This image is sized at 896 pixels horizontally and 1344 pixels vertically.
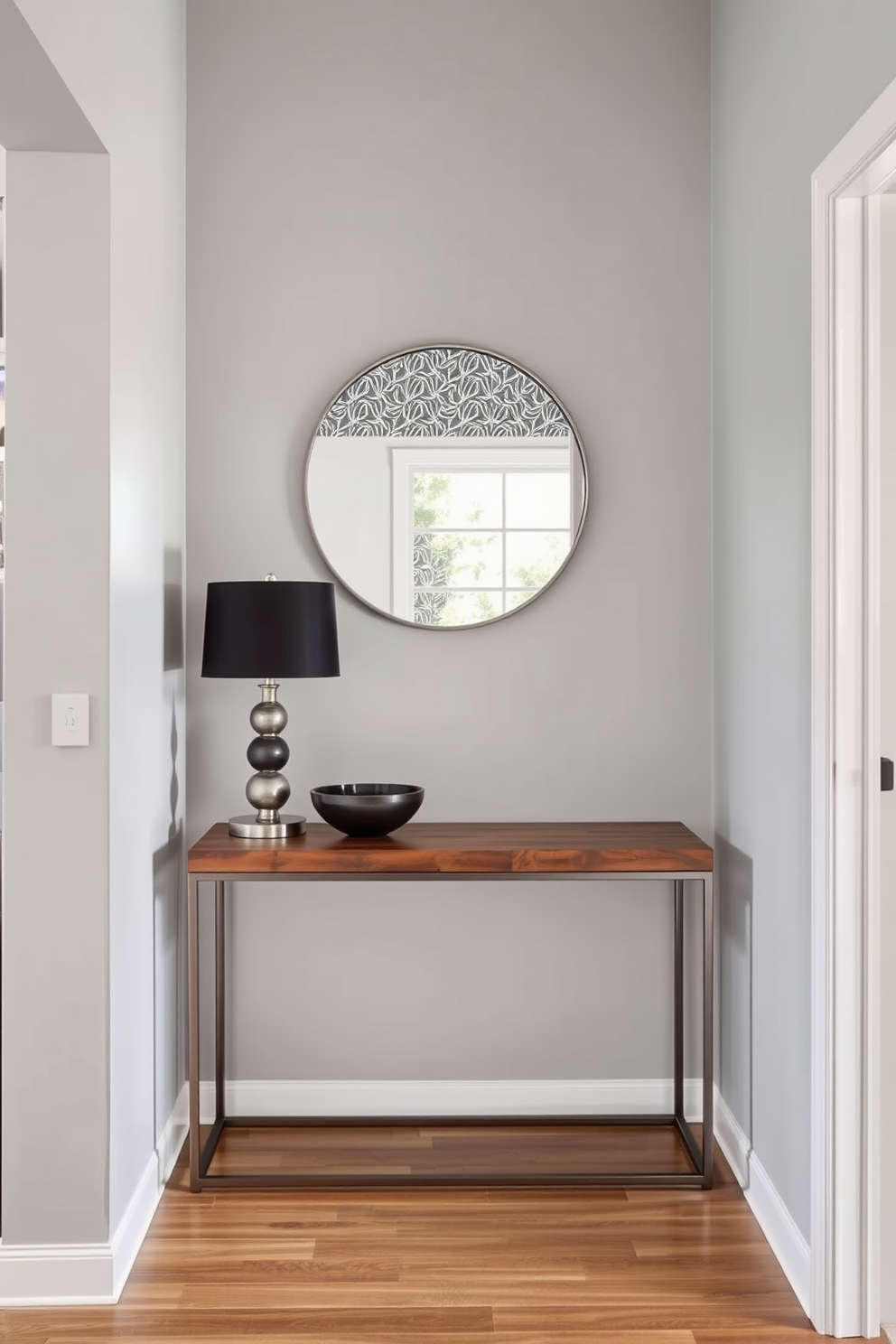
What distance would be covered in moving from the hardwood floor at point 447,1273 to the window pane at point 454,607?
1.44m

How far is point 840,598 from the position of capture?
2.14 m

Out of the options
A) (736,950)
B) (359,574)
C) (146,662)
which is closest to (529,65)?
(359,574)

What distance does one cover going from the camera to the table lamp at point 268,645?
2709 mm

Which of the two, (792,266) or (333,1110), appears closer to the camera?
(792,266)

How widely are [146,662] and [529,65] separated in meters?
1.96

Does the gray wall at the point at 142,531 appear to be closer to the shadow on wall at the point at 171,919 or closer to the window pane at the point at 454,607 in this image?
the shadow on wall at the point at 171,919

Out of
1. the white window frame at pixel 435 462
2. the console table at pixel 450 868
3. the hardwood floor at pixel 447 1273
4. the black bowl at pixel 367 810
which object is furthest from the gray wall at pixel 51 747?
the white window frame at pixel 435 462

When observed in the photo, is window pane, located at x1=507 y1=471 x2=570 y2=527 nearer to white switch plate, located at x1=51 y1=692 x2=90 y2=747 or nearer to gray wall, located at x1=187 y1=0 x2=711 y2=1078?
gray wall, located at x1=187 y1=0 x2=711 y2=1078

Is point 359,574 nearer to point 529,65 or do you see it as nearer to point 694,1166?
point 529,65

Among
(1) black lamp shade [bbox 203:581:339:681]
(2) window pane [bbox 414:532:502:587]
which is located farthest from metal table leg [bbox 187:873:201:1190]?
(2) window pane [bbox 414:532:502:587]

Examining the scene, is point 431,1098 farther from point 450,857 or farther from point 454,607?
point 454,607

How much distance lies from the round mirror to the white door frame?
1021mm

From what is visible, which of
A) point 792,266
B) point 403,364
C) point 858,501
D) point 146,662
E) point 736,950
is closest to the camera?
point 858,501

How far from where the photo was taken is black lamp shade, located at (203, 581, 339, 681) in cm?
271
